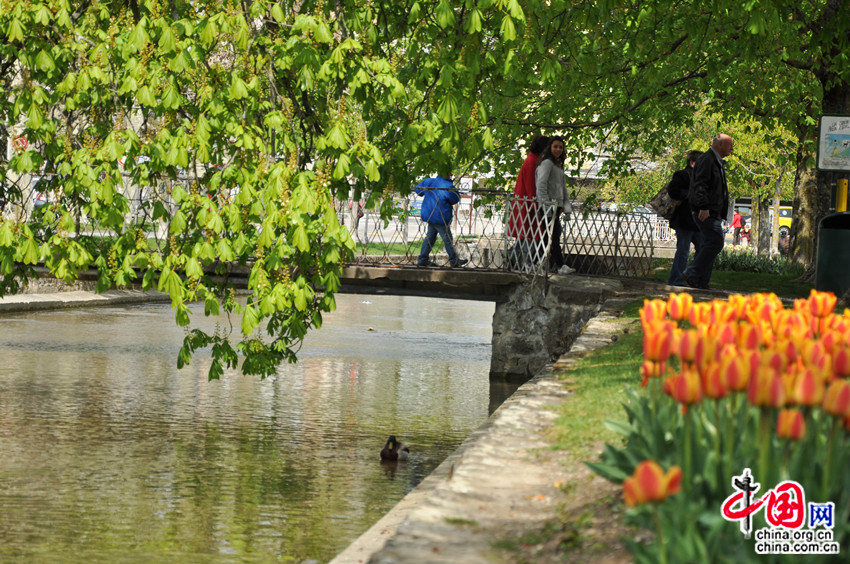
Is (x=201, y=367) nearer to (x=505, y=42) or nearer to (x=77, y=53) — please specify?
(x=77, y=53)

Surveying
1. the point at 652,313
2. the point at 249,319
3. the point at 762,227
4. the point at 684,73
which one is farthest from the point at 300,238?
the point at 762,227

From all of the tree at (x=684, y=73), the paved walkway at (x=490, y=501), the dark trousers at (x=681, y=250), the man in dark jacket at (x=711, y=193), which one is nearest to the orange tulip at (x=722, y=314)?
the paved walkway at (x=490, y=501)

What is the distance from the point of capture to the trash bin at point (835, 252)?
14000 millimetres

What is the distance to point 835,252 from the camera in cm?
1412

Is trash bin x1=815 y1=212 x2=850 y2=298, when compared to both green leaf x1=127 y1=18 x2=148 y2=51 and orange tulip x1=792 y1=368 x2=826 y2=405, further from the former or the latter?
orange tulip x1=792 y1=368 x2=826 y2=405

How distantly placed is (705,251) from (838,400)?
11714mm

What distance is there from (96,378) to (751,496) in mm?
14210

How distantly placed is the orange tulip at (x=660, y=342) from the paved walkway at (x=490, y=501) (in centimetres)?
70

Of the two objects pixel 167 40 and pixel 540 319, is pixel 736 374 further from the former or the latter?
pixel 540 319

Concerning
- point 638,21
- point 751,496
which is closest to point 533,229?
point 638,21

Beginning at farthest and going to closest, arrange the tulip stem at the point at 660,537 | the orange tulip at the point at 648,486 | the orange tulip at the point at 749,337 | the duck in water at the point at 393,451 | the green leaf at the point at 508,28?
the duck in water at the point at 393,451 → the green leaf at the point at 508,28 → the orange tulip at the point at 749,337 → the tulip stem at the point at 660,537 → the orange tulip at the point at 648,486

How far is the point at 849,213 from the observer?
46.1 feet

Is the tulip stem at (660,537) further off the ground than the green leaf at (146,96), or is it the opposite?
the green leaf at (146,96)

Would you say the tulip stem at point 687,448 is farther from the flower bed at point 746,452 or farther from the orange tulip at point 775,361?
the orange tulip at point 775,361
